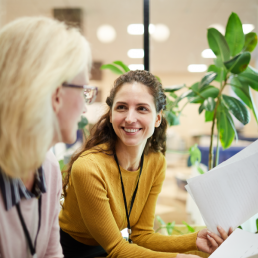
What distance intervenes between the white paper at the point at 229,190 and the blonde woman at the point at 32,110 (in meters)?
0.47

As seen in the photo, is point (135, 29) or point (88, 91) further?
point (135, 29)

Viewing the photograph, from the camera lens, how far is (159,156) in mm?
1340

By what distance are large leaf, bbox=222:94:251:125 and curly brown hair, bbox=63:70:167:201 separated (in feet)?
1.38

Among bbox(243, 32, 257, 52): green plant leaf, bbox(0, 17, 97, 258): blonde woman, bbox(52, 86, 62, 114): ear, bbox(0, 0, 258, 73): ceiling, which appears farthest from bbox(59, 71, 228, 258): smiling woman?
bbox(0, 0, 258, 73): ceiling

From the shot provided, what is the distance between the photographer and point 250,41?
1408 millimetres

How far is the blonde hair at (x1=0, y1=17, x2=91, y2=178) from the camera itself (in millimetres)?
577

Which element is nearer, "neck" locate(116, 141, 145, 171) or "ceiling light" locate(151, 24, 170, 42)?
"neck" locate(116, 141, 145, 171)

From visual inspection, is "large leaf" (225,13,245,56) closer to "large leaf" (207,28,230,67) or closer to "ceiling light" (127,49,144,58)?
"large leaf" (207,28,230,67)

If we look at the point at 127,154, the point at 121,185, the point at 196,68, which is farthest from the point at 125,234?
the point at 196,68

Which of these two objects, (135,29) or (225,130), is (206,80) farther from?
(135,29)

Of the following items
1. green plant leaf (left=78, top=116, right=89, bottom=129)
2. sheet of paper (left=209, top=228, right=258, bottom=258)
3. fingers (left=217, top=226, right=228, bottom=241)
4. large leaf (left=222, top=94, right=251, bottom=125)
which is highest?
large leaf (left=222, top=94, right=251, bottom=125)

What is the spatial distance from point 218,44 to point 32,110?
3.92 feet

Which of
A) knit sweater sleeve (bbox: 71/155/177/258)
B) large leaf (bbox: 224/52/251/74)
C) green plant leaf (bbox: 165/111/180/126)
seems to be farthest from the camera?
green plant leaf (bbox: 165/111/180/126)

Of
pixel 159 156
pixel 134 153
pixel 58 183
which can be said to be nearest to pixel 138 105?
pixel 134 153
